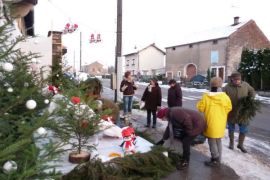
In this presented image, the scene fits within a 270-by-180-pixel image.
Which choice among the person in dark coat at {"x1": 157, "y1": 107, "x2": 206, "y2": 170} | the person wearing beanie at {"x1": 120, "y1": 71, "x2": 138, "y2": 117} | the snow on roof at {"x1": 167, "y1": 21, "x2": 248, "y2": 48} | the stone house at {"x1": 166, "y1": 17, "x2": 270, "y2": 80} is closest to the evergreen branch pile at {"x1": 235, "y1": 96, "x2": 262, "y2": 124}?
the person in dark coat at {"x1": 157, "y1": 107, "x2": 206, "y2": 170}

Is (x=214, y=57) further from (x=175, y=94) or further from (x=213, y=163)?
(x=213, y=163)

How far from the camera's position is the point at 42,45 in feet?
38.1

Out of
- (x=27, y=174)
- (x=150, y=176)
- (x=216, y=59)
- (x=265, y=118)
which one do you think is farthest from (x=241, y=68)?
(x=27, y=174)

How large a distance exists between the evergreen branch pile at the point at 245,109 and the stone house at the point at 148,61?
55810mm

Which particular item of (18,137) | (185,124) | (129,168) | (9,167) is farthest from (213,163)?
(9,167)

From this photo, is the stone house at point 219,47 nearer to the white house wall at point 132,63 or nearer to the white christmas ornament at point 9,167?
the white house wall at point 132,63

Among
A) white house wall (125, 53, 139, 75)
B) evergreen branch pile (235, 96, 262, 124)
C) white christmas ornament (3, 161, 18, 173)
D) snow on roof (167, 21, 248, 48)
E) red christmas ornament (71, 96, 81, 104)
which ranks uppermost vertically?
snow on roof (167, 21, 248, 48)

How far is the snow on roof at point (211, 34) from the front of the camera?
41.7m

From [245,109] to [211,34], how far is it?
132 ft

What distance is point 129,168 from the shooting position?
467cm

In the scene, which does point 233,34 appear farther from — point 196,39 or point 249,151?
point 249,151

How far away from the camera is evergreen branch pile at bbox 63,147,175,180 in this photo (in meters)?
4.19

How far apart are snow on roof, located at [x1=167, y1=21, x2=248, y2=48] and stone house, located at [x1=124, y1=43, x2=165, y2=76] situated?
525 inches

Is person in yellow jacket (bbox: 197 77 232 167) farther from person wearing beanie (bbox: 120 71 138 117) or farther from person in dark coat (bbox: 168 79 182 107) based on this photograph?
person wearing beanie (bbox: 120 71 138 117)
